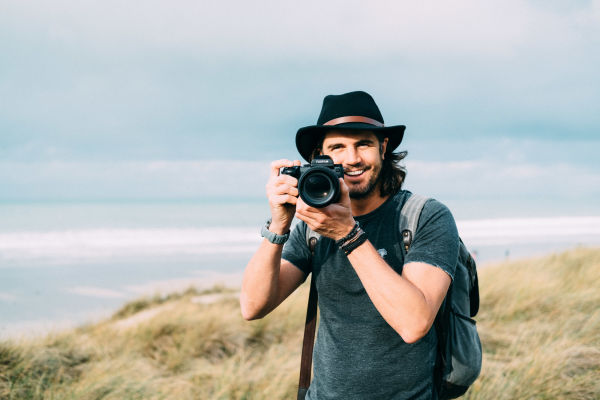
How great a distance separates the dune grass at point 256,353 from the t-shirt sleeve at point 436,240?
7.29 ft

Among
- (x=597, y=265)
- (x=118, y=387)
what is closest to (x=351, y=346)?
(x=118, y=387)

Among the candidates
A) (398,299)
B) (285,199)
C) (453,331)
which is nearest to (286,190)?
(285,199)

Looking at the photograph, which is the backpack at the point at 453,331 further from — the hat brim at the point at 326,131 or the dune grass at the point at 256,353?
the dune grass at the point at 256,353

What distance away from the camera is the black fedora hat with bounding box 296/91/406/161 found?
2074 millimetres

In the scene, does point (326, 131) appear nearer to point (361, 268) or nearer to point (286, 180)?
point (286, 180)

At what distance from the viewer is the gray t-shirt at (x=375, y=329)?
69.7 inches

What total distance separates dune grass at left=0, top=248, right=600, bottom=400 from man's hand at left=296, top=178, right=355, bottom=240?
2476 millimetres

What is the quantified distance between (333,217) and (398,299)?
36cm

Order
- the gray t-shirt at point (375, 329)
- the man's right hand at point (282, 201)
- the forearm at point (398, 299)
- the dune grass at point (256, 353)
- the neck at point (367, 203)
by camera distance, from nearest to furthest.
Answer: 1. the forearm at point (398, 299)
2. the gray t-shirt at point (375, 329)
3. the man's right hand at point (282, 201)
4. the neck at point (367, 203)
5. the dune grass at point (256, 353)

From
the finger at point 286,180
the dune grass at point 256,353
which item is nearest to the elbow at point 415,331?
the finger at point 286,180

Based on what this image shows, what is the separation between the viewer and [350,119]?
207 centimetres

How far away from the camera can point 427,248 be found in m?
1.71

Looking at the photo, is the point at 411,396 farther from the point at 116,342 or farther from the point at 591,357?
the point at 116,342

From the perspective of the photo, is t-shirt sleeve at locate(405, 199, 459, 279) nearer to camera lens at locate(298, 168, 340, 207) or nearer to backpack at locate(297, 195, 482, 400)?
backpack at locate(297, 195, 482, 400)
